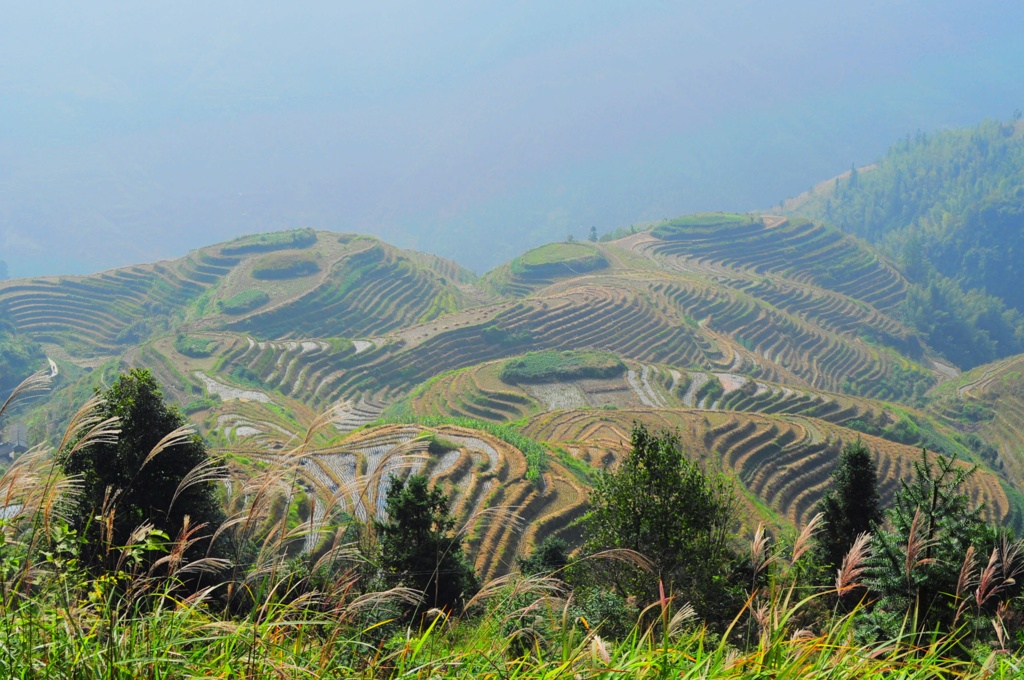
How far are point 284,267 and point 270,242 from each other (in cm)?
1571

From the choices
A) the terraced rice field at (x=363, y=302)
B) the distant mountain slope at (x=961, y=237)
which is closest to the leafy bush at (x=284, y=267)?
the terraced rice field at (x=363, y=302)

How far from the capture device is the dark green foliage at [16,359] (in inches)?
2908

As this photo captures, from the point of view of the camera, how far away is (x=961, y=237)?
530ft

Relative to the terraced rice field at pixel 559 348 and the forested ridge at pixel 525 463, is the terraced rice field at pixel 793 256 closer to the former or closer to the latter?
the terraced rice field at pixel 559 348

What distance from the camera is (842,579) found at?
173 inches

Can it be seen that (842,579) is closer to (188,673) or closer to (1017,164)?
(188,673)

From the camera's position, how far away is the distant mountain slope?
11200 centimetres

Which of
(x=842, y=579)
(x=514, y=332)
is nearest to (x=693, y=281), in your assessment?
(x=514, y=332)

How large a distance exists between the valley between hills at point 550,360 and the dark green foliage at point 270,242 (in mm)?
480

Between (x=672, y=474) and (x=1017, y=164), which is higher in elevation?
(x=1017, y=164)

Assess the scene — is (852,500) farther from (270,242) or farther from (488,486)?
(270,242)

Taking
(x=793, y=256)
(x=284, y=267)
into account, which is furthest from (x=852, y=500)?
(x=793, y=256)

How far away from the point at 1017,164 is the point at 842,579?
23460cm

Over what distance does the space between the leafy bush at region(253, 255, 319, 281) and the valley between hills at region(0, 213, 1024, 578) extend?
341 millimetres
